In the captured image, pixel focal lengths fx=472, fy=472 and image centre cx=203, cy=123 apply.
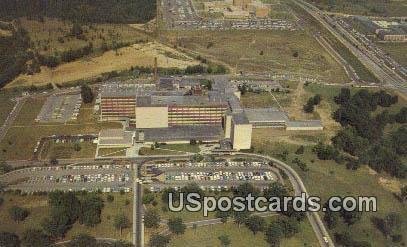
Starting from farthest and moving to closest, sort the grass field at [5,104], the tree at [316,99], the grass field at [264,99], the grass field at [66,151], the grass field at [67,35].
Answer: the grass field at [67,35] → the tree at [316,99] → the grass field at [264,99] → the grass field at [5,104] → the grass field at [66,151]

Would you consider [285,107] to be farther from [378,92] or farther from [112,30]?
[112,30]

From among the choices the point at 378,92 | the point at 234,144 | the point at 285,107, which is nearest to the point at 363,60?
the point at 378,92

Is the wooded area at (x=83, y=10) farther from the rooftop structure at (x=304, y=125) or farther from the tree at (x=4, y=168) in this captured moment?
the tree at (x=4, y=168)

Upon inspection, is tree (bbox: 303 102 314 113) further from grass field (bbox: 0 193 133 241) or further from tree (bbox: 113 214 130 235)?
tree (bbox: 113 214 130 235)

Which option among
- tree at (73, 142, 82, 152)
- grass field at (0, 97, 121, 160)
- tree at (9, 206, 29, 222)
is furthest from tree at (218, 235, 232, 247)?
grass field at (0, 97, 121, 160)

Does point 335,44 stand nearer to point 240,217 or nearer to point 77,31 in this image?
point 77,31

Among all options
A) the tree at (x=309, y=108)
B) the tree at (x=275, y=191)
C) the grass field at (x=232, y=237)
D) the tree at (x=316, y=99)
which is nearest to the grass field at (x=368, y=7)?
the tree at (x=316, y=99)
